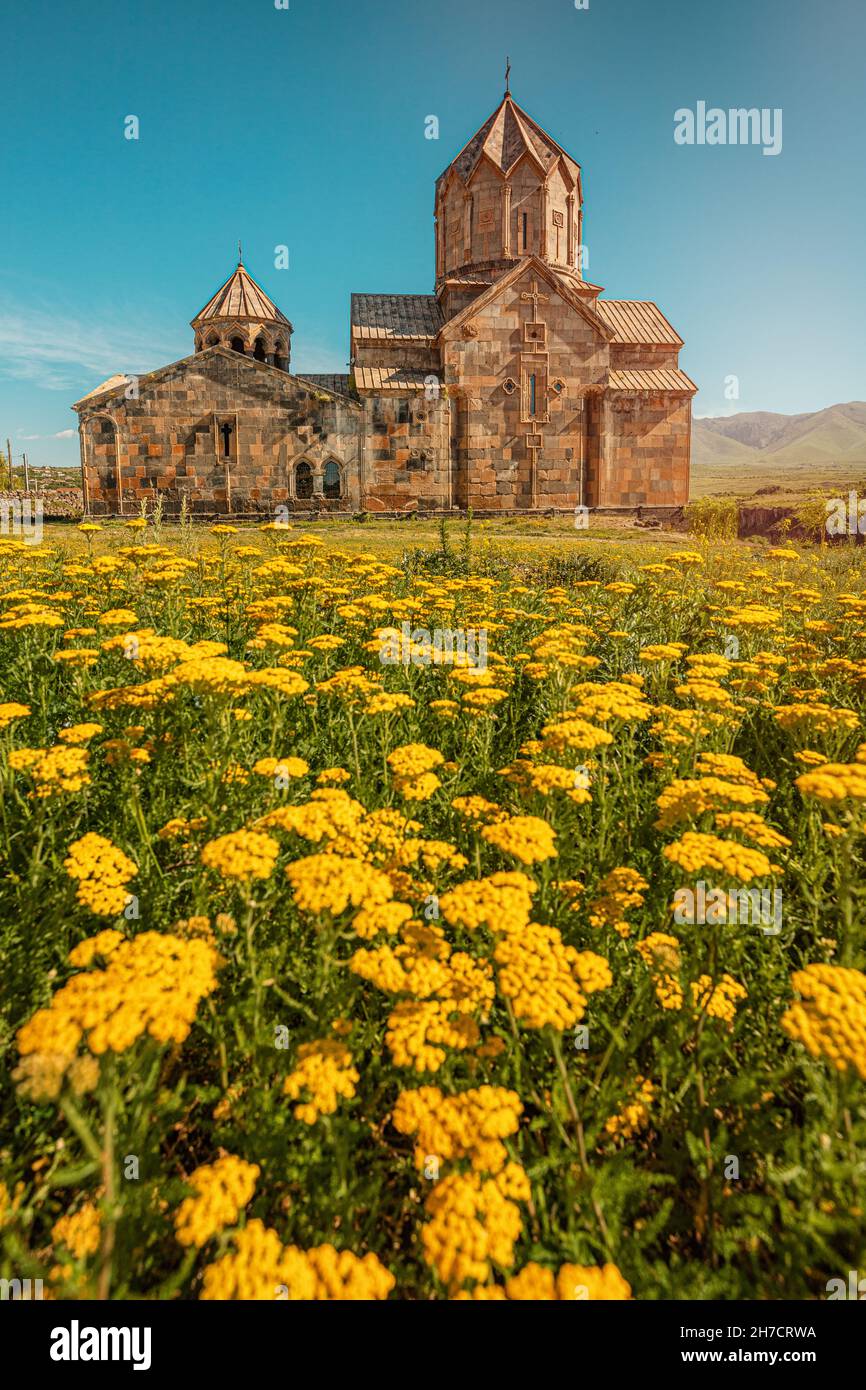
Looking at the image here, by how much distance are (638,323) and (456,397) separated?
9.94 metres

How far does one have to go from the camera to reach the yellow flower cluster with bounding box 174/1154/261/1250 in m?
1.53

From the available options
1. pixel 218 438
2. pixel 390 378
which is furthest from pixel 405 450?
pixel 218 438

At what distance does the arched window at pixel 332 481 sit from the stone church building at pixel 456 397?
2.0 inches

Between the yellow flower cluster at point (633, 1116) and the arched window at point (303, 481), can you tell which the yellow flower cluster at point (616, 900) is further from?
the arched window at point (303, 481)

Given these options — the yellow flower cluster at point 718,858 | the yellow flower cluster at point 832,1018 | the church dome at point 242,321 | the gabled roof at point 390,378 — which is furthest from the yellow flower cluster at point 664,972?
the church dome at point 242,321

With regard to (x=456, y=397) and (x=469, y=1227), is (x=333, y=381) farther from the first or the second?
(x=469, y=1227)

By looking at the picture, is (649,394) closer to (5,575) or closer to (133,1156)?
(5,575)

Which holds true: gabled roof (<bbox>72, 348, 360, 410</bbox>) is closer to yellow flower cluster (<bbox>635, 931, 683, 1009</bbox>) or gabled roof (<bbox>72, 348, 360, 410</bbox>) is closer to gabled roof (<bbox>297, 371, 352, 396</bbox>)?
gabled roof (<bbox>297, 371, 352, 396</bbox>)

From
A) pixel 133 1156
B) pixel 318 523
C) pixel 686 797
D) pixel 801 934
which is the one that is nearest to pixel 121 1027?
pixel 133 1156

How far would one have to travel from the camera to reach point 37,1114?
222cm

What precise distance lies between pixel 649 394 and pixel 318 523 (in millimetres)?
14430

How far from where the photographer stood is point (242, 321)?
26.9 m

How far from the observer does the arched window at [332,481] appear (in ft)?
75.9

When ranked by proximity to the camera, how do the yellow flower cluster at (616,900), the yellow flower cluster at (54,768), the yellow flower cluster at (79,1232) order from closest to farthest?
the yellow flower cluster at (79,1232) < the yellow flower cluster at (616,900) < the yellow flower cluster at (54,768)
